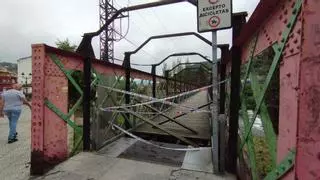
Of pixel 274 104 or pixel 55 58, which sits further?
pixel 55 58

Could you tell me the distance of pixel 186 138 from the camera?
5.55 m

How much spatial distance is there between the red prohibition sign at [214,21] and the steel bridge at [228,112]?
0.90ft

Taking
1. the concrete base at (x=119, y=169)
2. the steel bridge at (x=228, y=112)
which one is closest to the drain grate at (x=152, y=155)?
the steel bridge at (x=228, y=112)

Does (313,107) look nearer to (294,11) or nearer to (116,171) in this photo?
(294,11)

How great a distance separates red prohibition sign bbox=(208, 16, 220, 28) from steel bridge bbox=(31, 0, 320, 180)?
10.8 inches

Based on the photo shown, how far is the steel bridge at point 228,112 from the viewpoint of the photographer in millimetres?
1166

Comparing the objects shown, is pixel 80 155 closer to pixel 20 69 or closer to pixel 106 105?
pixel 106 105

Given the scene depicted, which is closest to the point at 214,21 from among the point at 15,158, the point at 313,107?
the point at 313,107

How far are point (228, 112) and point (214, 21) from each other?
1.63m

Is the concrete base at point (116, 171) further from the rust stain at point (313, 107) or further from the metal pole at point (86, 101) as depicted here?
the rust stain at point (313, 107)

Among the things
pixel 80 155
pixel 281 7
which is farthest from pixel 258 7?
pixel 80 155

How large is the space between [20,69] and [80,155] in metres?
58.7

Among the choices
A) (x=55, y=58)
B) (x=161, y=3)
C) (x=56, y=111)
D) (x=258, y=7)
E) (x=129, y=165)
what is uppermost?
(x=161, y=3)

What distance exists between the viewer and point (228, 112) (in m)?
4.02
